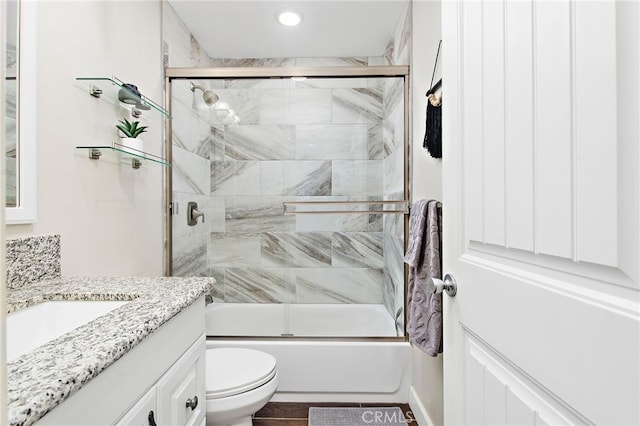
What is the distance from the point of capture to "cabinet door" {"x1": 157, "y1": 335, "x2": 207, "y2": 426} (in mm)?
888

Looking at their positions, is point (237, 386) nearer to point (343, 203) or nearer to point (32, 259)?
point (32, 259)

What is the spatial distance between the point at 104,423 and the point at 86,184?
40.3 inches

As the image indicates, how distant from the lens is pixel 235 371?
150 centimetres

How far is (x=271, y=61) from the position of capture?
2873mm

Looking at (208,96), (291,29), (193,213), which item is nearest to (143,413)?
(193,213)

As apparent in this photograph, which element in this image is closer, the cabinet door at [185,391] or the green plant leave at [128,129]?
the cabinet door at [185,391]

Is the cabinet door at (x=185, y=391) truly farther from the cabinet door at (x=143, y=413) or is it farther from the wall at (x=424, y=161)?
the wall at (x=424, y=161)

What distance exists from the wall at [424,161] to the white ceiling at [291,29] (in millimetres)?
428

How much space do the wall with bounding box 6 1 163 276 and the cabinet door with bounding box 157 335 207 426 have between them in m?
0.62

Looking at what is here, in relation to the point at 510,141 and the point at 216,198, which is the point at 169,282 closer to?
the point at 510,141

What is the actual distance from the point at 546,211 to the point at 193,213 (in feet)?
7.21

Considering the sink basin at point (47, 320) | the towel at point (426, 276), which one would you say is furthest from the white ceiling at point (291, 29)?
the sink basin at point (47, 320)

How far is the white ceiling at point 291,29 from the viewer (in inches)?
84.4

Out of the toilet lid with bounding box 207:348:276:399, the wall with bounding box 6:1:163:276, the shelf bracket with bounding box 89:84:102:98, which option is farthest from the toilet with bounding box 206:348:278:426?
the shelf bracket with bounding box 89:84:102:98
